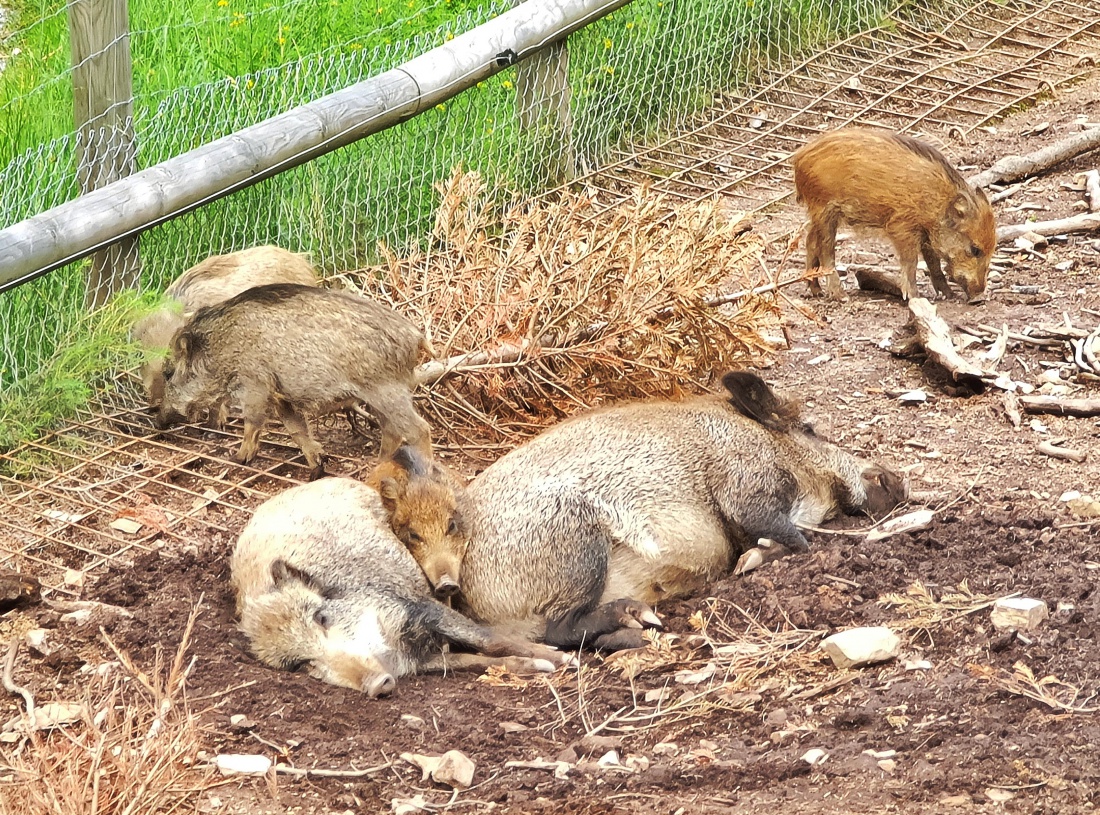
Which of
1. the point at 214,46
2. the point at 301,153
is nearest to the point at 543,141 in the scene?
the point at 214,46

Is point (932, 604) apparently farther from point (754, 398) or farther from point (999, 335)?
point (999, 335)

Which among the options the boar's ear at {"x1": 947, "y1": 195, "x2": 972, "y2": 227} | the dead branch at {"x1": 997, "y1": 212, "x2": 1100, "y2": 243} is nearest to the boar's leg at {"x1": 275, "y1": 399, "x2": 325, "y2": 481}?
the boar's ear at {"x1": 947, "y1": 195, "x2": 972, "y2": 227}

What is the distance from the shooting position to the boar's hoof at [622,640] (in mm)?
4637

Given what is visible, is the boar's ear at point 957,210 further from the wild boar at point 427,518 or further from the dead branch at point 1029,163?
the wild boar at point 427,518

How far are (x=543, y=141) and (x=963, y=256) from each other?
263 centimetres

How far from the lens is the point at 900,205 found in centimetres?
821

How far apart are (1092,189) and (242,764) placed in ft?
23.2

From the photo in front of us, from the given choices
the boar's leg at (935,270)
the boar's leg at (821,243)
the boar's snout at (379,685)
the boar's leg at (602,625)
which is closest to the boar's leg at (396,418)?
the boar's leg at (602,625)

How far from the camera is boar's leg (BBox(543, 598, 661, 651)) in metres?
4.71

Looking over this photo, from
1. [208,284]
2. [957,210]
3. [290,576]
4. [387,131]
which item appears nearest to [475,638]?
[290,576]

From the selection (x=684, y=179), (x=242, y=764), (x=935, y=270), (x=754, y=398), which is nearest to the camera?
(x=242, y=764)

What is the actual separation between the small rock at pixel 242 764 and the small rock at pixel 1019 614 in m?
2.14

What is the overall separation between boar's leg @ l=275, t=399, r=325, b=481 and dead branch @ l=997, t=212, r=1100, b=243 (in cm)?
460

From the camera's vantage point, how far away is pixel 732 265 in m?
6.34
